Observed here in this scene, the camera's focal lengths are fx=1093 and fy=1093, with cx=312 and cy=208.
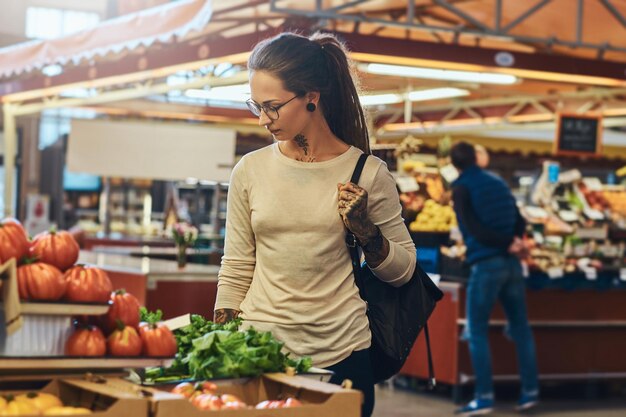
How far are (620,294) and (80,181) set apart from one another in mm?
15267

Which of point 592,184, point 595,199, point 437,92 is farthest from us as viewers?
point 437,92

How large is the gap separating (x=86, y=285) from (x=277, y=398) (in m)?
0.55

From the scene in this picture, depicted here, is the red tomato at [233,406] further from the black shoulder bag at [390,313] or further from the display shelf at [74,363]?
the black shoulder bag at [390,313]

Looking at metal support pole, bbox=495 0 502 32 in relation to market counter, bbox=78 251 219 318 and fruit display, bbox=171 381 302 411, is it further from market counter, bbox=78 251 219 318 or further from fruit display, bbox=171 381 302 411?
fruit display, bbox=171 381 302 411

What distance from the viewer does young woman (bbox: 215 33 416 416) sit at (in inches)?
110

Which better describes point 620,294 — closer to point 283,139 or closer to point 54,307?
point 283,139

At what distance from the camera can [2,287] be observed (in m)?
2.20

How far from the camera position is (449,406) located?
7.99m

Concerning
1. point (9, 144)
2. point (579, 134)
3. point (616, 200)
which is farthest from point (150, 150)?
point (579, 134)

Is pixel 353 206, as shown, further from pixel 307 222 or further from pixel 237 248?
pixel 237 248

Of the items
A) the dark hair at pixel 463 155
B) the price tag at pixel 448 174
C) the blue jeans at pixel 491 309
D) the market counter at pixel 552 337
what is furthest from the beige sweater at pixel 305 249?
the price tag at pixel 448 174

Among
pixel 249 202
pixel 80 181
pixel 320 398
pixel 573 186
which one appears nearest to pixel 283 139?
A: pixel 249 202

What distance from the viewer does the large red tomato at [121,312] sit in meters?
2.40

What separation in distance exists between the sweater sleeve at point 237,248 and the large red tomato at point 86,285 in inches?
26.2
